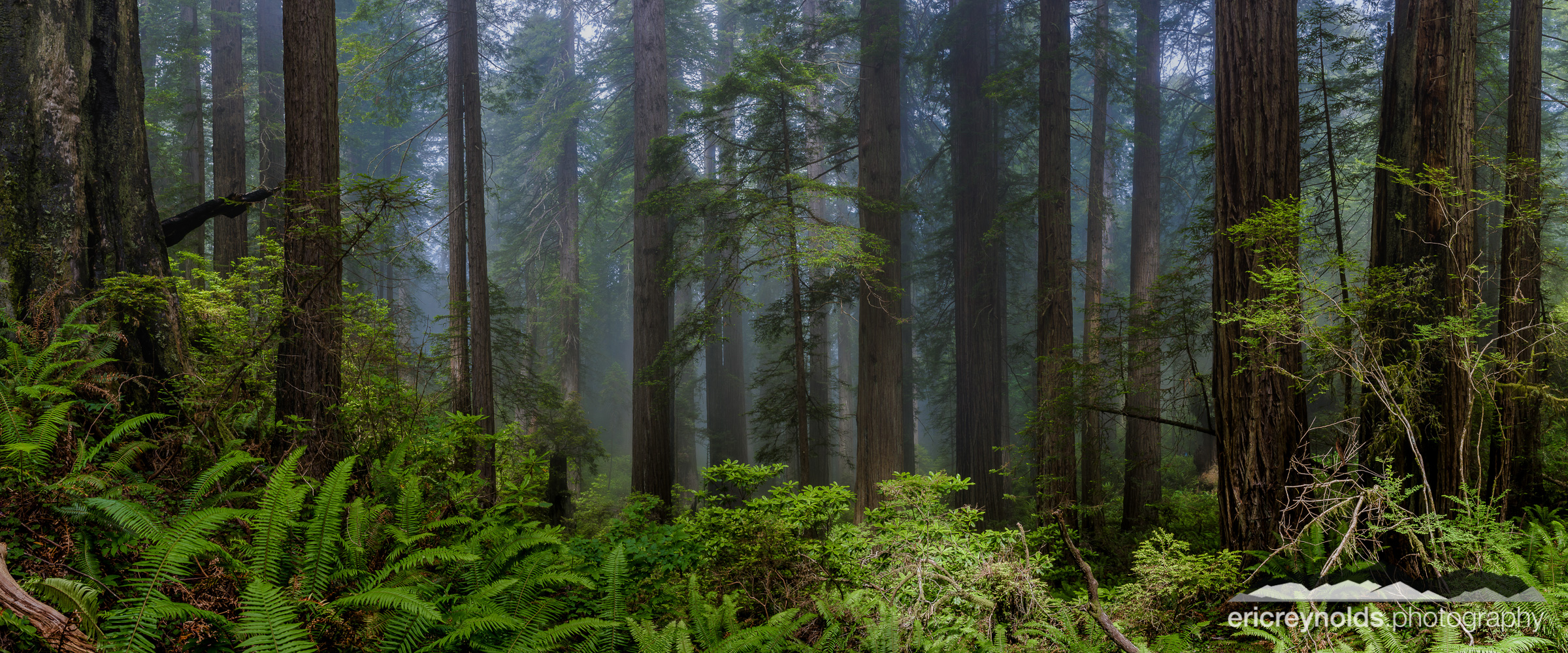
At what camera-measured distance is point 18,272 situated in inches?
181

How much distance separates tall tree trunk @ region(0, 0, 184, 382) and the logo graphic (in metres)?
7.68

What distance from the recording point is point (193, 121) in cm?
1546

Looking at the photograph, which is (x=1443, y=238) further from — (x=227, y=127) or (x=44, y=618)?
(x=227, y=127)

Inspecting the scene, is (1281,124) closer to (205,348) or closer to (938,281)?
(205,348)

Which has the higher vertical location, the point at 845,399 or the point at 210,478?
the point at 210,478

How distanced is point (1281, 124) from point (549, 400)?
11.9 metres

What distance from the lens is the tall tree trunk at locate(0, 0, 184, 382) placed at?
4609mm

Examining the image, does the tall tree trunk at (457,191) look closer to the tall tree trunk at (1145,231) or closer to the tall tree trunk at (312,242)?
the tall tree trunk at (312,242)

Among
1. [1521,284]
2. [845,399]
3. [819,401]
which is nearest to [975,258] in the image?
[819,401]

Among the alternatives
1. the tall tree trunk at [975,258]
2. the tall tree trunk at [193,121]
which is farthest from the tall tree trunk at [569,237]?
the tall tree trunk at [975,258]

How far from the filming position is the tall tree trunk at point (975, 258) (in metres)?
12.3

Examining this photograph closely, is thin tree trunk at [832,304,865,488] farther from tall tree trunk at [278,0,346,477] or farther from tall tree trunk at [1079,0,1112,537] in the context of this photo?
tall tree trunk at [278,0,346,477]

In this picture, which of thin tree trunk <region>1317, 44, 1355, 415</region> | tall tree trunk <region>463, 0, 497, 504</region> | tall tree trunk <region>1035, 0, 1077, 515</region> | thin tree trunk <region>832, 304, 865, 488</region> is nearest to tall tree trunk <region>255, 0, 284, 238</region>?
tall tree trunk <region>463, 0, 497, 504</region>

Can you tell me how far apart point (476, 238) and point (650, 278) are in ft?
9.50
